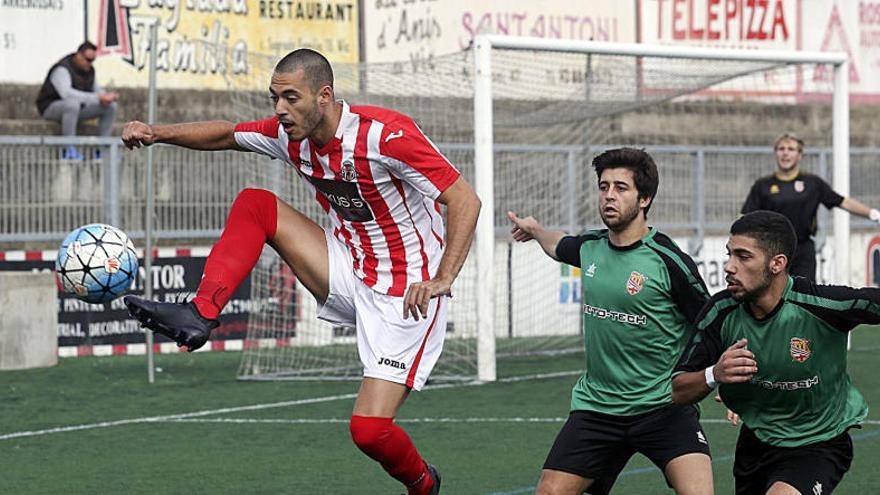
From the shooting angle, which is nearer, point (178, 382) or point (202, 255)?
point (178, 382)

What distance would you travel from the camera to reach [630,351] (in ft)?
21.7

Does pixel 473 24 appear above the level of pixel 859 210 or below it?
above

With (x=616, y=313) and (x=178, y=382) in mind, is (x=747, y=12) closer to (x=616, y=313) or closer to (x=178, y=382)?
(x=178, y=382)

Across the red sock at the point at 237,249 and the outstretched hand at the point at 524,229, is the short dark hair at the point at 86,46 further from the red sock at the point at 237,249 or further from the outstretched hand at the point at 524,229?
the outstretched hand at the point at 524,229

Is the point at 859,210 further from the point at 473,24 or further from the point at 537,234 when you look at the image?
the point at 473,24

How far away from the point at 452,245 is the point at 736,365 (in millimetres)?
1615

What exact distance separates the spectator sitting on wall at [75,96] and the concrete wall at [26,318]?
247 cm

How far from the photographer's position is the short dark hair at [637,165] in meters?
6.57

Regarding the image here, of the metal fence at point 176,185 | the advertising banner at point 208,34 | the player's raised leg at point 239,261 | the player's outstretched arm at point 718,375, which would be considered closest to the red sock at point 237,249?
the player's raised leg at point 239,261

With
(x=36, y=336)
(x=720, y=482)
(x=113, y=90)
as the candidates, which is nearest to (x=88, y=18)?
(x=113, y=90)

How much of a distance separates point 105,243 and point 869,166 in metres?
15.2

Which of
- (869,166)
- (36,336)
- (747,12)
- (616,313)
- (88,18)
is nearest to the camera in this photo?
(616,313)

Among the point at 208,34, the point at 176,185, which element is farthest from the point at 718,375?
the point at 208,34

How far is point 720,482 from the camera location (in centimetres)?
855
